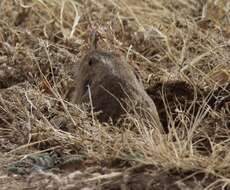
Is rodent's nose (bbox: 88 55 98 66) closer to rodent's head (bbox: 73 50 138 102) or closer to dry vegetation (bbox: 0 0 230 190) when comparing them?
rodent's head (bbox: 73 50 138 102)

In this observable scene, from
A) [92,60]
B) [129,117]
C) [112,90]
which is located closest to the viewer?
[129,117]

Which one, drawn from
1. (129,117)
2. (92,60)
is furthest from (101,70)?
(129,117)

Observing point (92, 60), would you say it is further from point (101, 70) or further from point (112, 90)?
point (112, 90)

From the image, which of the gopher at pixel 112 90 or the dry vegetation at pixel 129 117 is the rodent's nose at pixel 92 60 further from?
the dry vegetation at pixel 129 117

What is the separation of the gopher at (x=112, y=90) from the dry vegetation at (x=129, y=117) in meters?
0.09

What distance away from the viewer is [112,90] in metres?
3.12

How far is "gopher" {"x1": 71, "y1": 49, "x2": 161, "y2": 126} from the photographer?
306 centimetres

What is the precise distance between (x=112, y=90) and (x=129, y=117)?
0.27 metres

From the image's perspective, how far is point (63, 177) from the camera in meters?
2.65

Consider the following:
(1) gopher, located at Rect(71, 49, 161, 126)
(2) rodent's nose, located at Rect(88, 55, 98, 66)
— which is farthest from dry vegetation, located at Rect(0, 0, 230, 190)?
(2) rodent's nose, located at Rect(88, 55, 98, 66)

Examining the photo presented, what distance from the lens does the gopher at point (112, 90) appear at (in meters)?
3.06

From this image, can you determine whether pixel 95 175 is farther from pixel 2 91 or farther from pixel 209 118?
pixel 2 91

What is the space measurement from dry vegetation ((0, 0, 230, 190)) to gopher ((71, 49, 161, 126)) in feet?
0.28

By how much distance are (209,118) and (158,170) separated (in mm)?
665
